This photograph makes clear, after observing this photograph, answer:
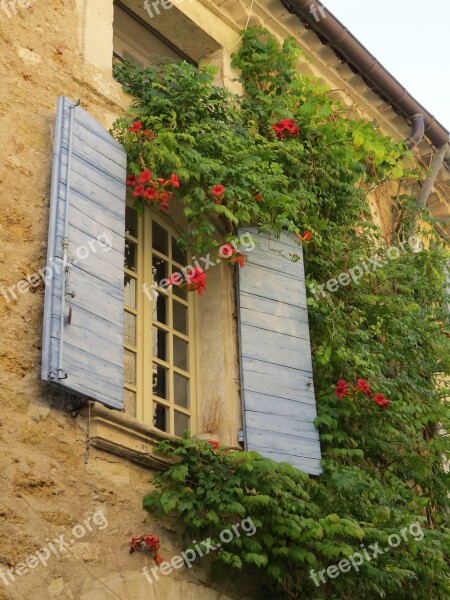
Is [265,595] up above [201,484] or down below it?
below

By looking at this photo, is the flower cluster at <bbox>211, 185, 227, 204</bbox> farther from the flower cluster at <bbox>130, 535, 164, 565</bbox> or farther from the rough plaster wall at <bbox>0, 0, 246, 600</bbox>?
the flower cluster at <bbox>130, 535, 164, 565</bbox>

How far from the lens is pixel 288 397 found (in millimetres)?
6766

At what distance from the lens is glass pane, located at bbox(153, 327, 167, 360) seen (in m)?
6.81

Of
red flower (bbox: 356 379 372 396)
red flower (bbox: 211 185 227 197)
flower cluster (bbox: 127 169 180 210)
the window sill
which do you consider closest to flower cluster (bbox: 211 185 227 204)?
red flower (bbox: 211 185 227 197)

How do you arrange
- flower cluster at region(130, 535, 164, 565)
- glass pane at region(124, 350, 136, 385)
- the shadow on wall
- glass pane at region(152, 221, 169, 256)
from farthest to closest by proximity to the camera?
glass pane at region(152, 221, 169, 256)
glass pane at region(124, 350, 136, 385)
flower cluster at region(130, 535, 164, 565)
the shadow on wall

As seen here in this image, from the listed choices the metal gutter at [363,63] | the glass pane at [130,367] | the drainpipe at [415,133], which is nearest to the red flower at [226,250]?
the glass pane at [130,367]

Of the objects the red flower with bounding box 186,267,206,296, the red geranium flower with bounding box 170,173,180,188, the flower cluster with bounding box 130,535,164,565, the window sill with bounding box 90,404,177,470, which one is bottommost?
the flower cluster with bounding box 130,535,164,565

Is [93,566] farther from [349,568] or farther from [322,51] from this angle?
[322,51]

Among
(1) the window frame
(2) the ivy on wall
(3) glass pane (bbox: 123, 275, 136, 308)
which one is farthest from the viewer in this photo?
(1) the window frame

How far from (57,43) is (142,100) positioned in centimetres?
71

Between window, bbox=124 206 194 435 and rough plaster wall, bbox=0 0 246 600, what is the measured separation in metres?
0.74

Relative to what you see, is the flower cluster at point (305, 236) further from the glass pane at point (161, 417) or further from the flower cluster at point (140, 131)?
the glass pane at point (161, 417)

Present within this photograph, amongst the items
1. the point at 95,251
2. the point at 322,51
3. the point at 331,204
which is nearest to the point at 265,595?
the point at 95,251

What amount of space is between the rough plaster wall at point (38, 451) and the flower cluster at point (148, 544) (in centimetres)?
5
